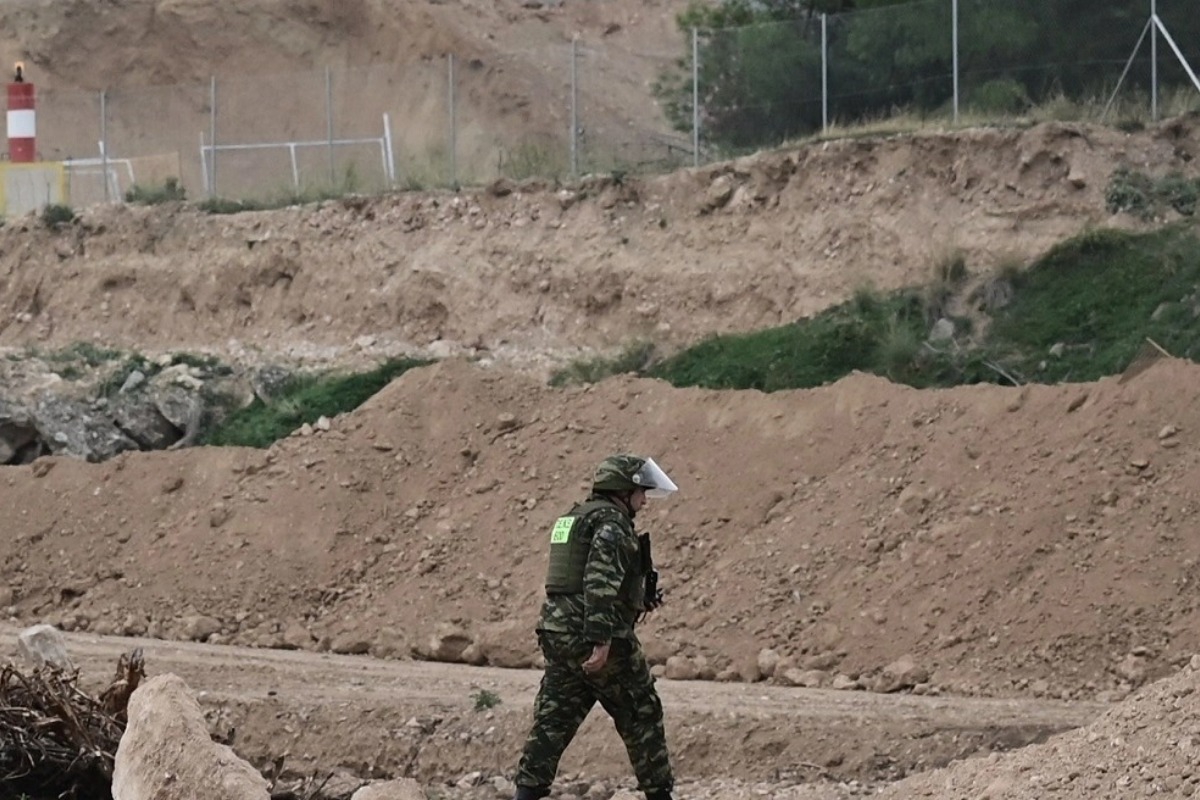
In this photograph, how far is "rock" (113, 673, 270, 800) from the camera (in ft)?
32.5

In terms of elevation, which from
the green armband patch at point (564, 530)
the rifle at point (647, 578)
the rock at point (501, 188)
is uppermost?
the green armband patch at point (564, 530)

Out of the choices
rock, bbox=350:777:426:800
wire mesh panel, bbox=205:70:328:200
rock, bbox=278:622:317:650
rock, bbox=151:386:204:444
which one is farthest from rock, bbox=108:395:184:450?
rock, bbox=350:777:426:800

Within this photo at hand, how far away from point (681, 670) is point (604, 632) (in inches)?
249

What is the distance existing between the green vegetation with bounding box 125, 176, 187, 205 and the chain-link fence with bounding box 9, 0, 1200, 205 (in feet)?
2.12

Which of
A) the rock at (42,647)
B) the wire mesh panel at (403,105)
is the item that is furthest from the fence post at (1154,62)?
the rock at (42,647)

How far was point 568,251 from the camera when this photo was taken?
26.5 m

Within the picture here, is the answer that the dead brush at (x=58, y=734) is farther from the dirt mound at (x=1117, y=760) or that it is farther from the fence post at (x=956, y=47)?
the fence post at (x=956, y=47)

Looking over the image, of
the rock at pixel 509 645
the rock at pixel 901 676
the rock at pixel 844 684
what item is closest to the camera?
the rock at pixel 901 676

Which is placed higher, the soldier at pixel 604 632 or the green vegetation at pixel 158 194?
the soldier at pixel 604 632

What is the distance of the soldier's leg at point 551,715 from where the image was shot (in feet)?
35.1

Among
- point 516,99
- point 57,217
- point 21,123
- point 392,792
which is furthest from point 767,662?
point 516,99

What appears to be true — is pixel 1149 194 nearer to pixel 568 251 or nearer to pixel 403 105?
pixel 568 251

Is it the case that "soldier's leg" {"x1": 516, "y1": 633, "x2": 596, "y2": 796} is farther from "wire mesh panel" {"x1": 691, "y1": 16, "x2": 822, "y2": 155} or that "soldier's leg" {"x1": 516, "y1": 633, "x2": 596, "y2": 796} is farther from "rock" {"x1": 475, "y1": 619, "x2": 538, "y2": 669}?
"wire mesh panel" {"x1": 691, "y1": 16, "x2": 822, "y2": 155}

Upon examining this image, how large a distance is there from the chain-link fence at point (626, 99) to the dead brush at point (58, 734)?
47.3ft
